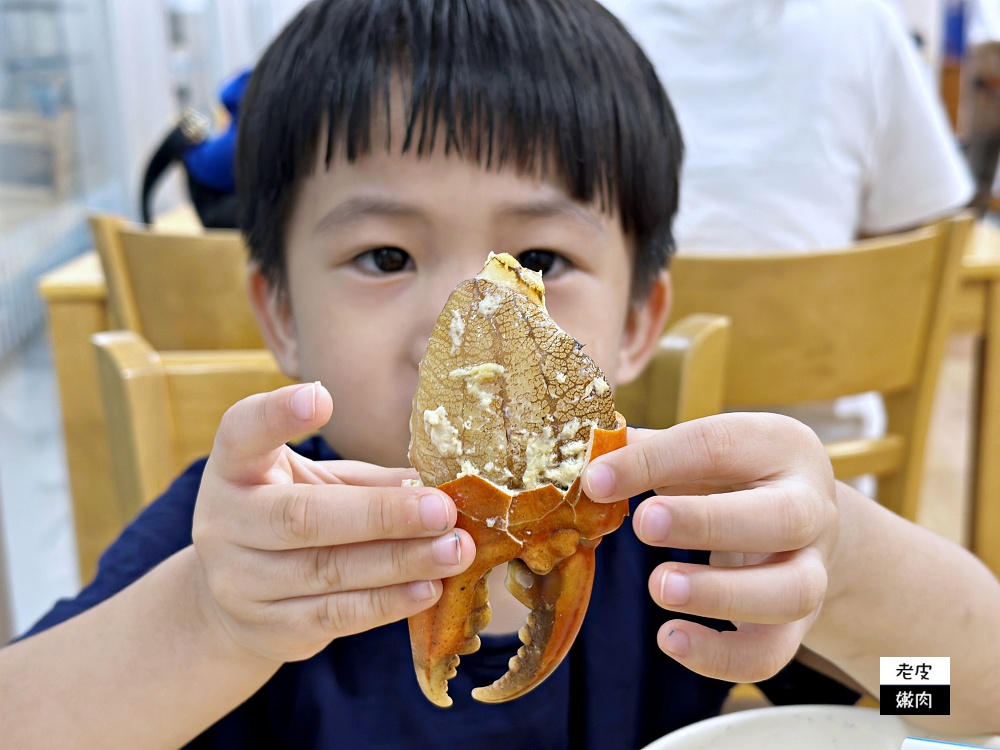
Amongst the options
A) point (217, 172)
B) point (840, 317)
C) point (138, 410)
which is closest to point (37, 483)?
point (217, 172)

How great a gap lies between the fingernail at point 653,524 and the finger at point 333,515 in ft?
0.23

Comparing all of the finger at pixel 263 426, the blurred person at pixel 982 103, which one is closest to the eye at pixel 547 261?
the finger at pixel 263 426

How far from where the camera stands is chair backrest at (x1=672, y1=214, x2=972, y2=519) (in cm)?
83

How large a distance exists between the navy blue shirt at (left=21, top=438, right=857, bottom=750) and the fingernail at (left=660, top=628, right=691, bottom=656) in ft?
0.61

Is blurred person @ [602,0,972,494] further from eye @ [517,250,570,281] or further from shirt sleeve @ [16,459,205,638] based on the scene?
shirt sleeve @ [16,459,205,638]

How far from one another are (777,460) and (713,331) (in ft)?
1.13

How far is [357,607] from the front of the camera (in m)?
0.37

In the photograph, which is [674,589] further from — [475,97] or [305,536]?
[475,97]

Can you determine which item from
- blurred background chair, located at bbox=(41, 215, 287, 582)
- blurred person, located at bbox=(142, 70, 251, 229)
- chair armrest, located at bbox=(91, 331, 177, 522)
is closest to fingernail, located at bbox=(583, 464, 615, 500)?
chair armrest, located at bbox=(91, 331, 177, 522)

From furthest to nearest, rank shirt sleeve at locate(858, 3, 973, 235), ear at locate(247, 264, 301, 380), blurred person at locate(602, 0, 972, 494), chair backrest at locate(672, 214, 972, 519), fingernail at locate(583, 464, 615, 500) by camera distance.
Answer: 1. shirt sleeve at locate(858, 3, 973, 235)
2. blurred person at locate(602, 0, 972, 494)
3. chair backrest at locate(672, 214, 972, 519)
4. ear at locate(247, 264, 301, 380)
5. fingernail at locate(583, 464, 615, 500)

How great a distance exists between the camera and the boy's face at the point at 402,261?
535mm

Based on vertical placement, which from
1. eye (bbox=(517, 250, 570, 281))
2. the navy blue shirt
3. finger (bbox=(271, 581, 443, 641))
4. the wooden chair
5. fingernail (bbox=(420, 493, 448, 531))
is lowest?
the navy blue shirt

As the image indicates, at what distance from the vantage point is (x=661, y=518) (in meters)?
0.34

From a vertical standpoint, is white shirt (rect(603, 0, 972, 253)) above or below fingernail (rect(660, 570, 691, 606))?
above
